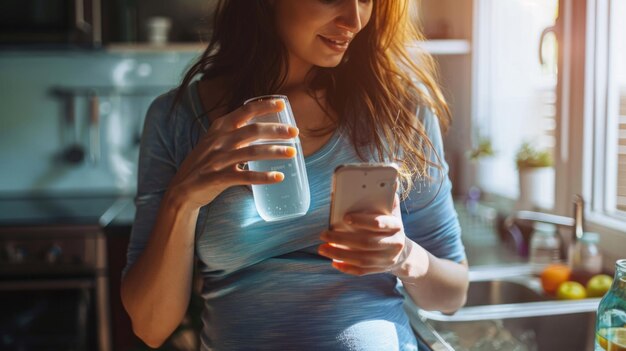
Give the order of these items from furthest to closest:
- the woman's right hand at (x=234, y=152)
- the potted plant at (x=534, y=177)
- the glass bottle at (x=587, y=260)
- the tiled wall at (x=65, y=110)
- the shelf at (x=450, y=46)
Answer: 1. the tiled wall at (x=65, y=110)
2. the shelf at (x=450, y=46)
3. the potted plant at (x=534, y=177)
4. the glass bottle at (x=587, y=260)
5. the woman's right hand at (x=234, y=152)

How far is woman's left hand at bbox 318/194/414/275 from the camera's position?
0.76 meters

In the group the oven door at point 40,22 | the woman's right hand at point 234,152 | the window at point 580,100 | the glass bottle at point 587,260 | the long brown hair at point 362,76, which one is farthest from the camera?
the oven door at point 40,22

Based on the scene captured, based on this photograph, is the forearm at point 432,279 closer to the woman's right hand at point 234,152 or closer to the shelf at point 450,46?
the woman's right hand at point 234,152

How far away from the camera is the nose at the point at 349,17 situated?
2.93ft

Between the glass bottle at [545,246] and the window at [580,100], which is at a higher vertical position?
the window at [580,100]

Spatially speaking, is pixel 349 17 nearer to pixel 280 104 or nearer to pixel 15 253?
pixel 280 104

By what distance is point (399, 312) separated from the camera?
1018 millimetres

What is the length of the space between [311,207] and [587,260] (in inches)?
34.9

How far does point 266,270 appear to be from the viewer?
36.6 inches

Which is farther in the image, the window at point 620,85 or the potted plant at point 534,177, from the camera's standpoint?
the potted plant at point 534,177

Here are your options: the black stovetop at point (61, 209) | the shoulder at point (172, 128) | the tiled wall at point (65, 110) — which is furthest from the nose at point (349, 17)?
the tiled wall at point (65, 110)

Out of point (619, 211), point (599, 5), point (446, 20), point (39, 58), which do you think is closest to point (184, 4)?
point (39, 58)

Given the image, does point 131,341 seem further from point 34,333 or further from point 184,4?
point 184,4

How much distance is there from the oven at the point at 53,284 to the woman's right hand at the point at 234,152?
1533 millimetres
